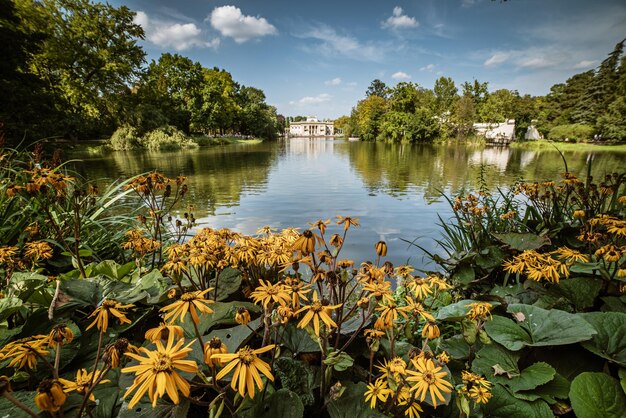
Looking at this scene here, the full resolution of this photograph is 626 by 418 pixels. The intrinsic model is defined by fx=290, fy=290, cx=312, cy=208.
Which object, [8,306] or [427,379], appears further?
[8,306]

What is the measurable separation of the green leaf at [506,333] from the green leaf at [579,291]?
669mm

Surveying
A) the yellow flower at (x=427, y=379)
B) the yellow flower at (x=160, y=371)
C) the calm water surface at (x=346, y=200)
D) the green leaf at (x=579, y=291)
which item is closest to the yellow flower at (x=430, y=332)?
the yellow flower at (x=427, y=379)

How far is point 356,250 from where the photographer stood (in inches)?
230

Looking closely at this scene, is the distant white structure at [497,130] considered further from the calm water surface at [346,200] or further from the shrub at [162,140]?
the shrub at [162,140]

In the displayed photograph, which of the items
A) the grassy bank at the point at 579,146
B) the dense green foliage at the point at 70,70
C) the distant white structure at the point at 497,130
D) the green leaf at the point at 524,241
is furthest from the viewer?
the distant white structure at the point at 497,130

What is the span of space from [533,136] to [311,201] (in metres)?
54.3

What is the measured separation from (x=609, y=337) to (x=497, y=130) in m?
63.3

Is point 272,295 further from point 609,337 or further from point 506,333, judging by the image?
point 609,337

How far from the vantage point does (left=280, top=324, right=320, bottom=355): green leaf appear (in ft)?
4.09

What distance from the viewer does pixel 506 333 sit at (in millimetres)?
1423

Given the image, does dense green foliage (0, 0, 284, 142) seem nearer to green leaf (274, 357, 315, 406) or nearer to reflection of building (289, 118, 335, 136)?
green leaf (274, 357, 315, 406)

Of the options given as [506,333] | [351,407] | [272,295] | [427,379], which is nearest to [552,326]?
[506,333]

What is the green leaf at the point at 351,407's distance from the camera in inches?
39.6

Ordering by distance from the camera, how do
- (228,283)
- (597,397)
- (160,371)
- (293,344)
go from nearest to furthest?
(160,371), (597,397), (293,344), (228,283)
